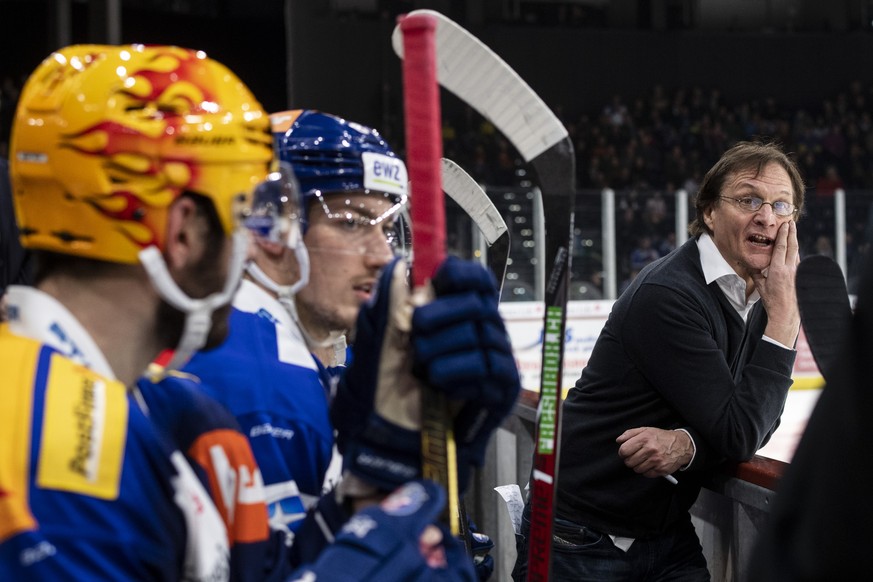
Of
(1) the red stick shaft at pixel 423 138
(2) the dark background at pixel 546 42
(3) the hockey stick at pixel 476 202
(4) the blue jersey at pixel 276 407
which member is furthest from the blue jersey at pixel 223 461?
(2) the dark background at pixel 546 42

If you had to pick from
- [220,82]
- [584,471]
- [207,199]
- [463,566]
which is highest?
[220,82]

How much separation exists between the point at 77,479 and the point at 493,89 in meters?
0.60

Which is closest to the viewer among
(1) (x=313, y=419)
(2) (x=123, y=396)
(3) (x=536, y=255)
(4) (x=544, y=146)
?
(2) (x=123, y=396)

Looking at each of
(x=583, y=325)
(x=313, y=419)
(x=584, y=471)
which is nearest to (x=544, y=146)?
(x=313, y=419)

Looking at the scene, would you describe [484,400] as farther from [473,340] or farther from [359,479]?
[359,479]

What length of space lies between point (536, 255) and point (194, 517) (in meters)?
6.82

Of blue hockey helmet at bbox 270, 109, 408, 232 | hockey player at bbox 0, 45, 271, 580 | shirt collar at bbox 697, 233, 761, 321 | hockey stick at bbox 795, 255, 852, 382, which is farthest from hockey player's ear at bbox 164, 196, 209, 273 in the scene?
shirt collar at bbox 697, 233, 761, 321

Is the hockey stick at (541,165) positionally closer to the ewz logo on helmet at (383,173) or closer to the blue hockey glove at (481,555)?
the ewz logo on helmet at (383,173)

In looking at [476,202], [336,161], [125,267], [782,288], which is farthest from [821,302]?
[125,267]

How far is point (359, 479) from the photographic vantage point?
1067 mm

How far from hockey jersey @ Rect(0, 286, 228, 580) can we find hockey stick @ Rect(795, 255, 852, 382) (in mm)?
980

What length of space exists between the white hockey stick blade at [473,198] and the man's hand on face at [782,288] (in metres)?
0.53

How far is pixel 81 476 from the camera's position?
86 cm

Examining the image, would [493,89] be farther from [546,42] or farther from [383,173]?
[546,42]
